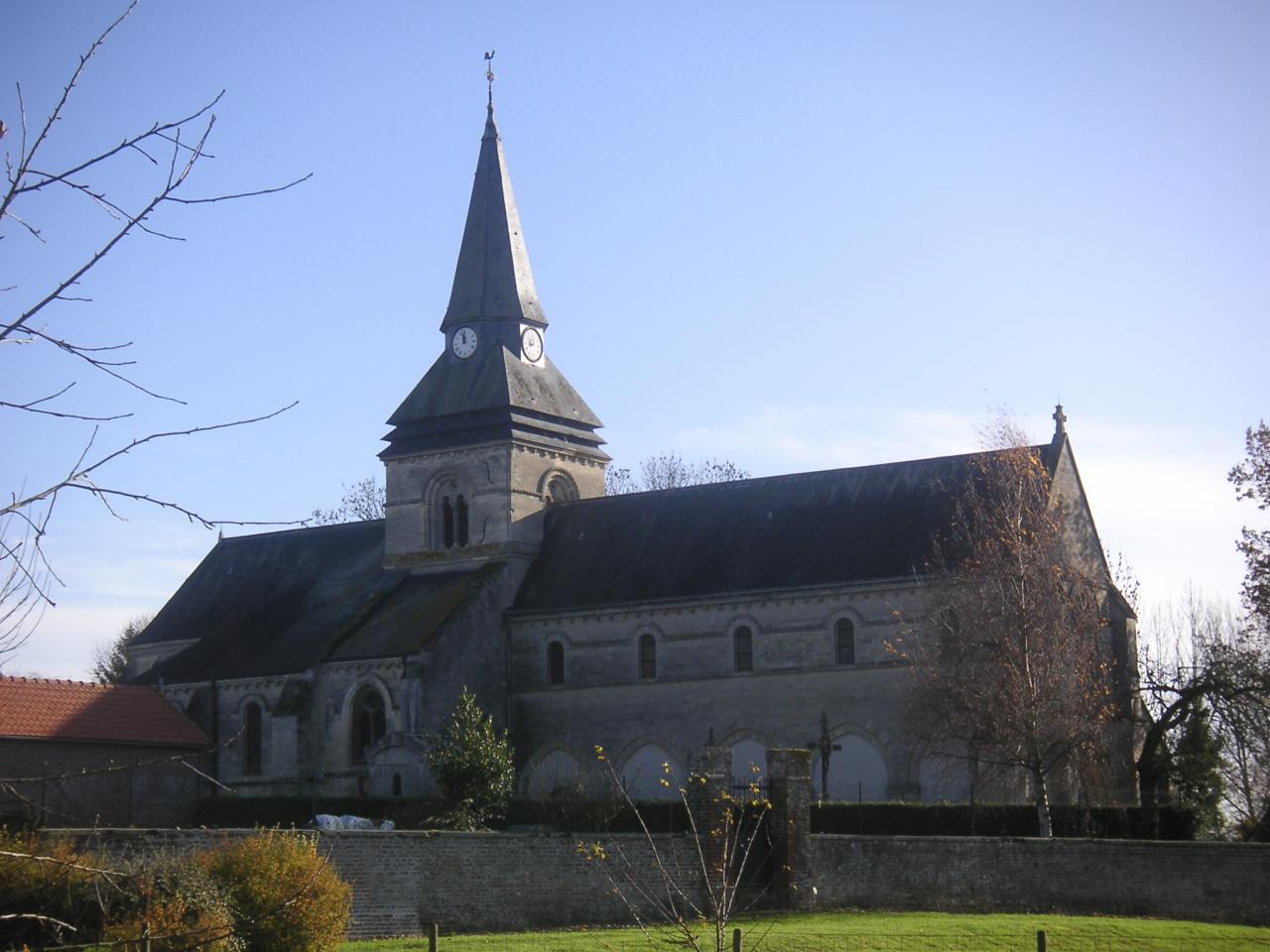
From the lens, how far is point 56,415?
21.1 feet

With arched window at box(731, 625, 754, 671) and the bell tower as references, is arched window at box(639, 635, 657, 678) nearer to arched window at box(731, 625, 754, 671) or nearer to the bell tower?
arched window at box(731, 625, 754, 671)

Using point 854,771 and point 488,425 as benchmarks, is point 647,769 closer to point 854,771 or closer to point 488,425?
point 854,771

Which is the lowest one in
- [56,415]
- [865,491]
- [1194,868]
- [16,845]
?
[1194,868]

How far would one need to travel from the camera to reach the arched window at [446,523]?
49000 millimetres

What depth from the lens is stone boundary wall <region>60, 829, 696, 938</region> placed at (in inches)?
901

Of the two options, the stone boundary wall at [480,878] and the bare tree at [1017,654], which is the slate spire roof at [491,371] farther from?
the stone boundary wall at [480,878]

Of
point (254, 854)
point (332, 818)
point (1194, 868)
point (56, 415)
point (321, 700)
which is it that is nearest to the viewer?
point (56, 415)

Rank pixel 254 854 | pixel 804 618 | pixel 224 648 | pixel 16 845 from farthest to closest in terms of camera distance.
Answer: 1. pixel 224 648
2. pixel 804 618
3. pixel 254 854
4. pixel 16 845

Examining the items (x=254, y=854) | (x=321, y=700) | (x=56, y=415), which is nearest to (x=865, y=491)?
(x=321, y=700)

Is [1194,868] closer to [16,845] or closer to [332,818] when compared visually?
[332,818]

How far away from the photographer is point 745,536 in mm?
45344

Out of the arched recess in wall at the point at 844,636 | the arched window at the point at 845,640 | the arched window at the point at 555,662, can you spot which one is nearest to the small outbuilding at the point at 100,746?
the arched window at the point at 555,662

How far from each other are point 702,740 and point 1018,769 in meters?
8.28

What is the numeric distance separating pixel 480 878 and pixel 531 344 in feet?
94.5
